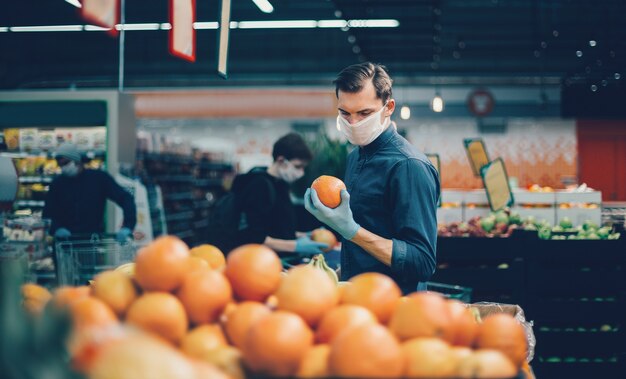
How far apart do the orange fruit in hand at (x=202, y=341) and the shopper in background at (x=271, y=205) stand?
2672mm

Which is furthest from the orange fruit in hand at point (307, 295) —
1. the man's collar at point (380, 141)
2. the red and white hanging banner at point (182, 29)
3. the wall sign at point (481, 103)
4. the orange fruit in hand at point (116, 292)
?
the wall sign at point (481, 103)

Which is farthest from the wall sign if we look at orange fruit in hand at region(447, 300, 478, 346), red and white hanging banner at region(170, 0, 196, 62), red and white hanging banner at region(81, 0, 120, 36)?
orange fruit in hand at region(447, 300, 478, 346)

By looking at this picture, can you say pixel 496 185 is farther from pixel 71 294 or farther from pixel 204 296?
pixel 71 294

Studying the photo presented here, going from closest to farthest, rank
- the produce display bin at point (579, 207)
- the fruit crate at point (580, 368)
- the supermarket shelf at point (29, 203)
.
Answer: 1. the fruit crate at point (580, 368)
2. the produce display bin at point (579, 207)
3. the supermarket shelf at point (29, 203)

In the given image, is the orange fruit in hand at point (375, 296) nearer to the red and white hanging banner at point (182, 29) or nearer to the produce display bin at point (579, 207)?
the red and white hanging banner at point (182, 29)

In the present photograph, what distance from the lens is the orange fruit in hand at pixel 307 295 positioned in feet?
4.42

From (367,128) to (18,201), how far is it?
646 cm

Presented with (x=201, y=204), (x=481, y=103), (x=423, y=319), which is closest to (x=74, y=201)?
(x=423, y=319)

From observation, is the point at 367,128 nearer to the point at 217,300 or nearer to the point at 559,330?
the point at 217,300

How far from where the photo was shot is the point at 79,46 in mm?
16250

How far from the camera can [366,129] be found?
2.34 metres

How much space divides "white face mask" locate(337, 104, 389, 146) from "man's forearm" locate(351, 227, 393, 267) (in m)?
0.39

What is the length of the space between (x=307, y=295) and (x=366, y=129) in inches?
43.4

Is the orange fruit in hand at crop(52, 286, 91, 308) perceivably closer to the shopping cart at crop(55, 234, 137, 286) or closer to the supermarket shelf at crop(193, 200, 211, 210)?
the shopping cart at crop(55, 234, 137, 286)
